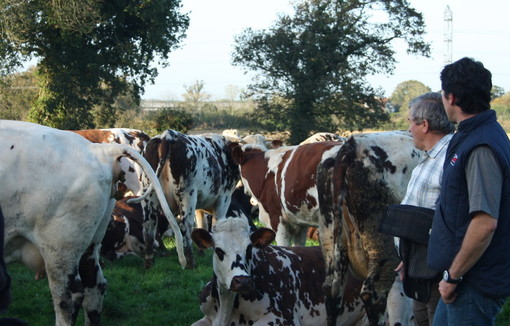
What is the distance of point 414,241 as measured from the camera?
4023mm

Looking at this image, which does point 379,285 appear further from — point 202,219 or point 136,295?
point 202,219

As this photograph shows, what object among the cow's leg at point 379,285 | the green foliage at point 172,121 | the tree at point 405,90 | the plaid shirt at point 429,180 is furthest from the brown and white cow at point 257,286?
the tree at point 405,90

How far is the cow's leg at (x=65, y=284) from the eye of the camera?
19.6 feet

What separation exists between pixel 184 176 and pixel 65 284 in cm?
519

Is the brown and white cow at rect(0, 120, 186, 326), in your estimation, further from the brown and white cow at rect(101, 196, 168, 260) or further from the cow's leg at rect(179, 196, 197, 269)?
the brown and white cow at rect(101, 196, 168, 260)

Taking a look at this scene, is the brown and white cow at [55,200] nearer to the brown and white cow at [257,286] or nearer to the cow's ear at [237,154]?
the brown and white cow at [257,286]

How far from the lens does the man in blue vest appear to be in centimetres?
330

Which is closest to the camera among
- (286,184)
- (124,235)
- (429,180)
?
(429,180)

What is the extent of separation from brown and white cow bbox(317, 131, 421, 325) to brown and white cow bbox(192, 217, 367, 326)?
409mm

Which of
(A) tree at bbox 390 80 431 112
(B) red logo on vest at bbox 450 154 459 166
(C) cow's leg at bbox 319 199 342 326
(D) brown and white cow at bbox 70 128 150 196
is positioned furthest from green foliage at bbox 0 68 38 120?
(A) tree at bbox 390 80 431 112

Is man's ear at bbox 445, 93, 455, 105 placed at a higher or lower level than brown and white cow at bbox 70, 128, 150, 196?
higher

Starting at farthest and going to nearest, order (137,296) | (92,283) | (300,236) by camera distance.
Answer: (300,236) < (137,296) < (92,283)

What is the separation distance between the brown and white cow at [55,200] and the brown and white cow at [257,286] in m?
0.42

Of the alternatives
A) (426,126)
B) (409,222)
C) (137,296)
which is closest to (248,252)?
(426,126)
